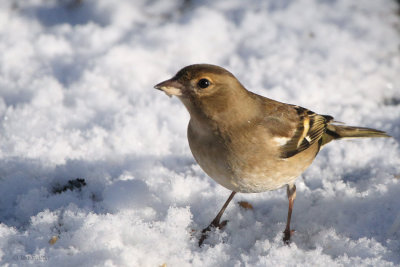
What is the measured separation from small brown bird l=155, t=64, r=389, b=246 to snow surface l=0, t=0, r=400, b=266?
0.37m

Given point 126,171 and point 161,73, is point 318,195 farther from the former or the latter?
point 161,73

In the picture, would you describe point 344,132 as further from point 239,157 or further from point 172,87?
point 172,87

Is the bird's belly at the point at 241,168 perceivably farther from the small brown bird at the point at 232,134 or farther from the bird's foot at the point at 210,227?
the bird's foot at the point at 210,227

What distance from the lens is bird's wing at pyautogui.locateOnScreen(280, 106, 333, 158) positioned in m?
3.53

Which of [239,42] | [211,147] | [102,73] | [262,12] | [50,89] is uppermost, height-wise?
[262,12]

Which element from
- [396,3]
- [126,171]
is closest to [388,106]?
[396,3]

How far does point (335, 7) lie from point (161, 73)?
297 cm

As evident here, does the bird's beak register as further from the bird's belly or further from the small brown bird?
the bird's belly

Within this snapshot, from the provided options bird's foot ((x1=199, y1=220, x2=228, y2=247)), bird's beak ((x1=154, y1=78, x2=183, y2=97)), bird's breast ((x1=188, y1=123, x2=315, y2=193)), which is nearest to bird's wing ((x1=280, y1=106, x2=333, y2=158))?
bird's breast ((x1=188, y1=123, x2=315, y2=193))

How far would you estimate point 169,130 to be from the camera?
4926 mm

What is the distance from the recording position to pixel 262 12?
6656 mm

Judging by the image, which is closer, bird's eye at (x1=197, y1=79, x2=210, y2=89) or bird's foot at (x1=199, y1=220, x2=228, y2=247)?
bird's eye at (x1=197, y1=79, x2=210, y2=89)

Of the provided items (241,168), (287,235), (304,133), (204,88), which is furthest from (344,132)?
(204,88)

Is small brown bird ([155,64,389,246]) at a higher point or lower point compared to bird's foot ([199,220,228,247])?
higher
